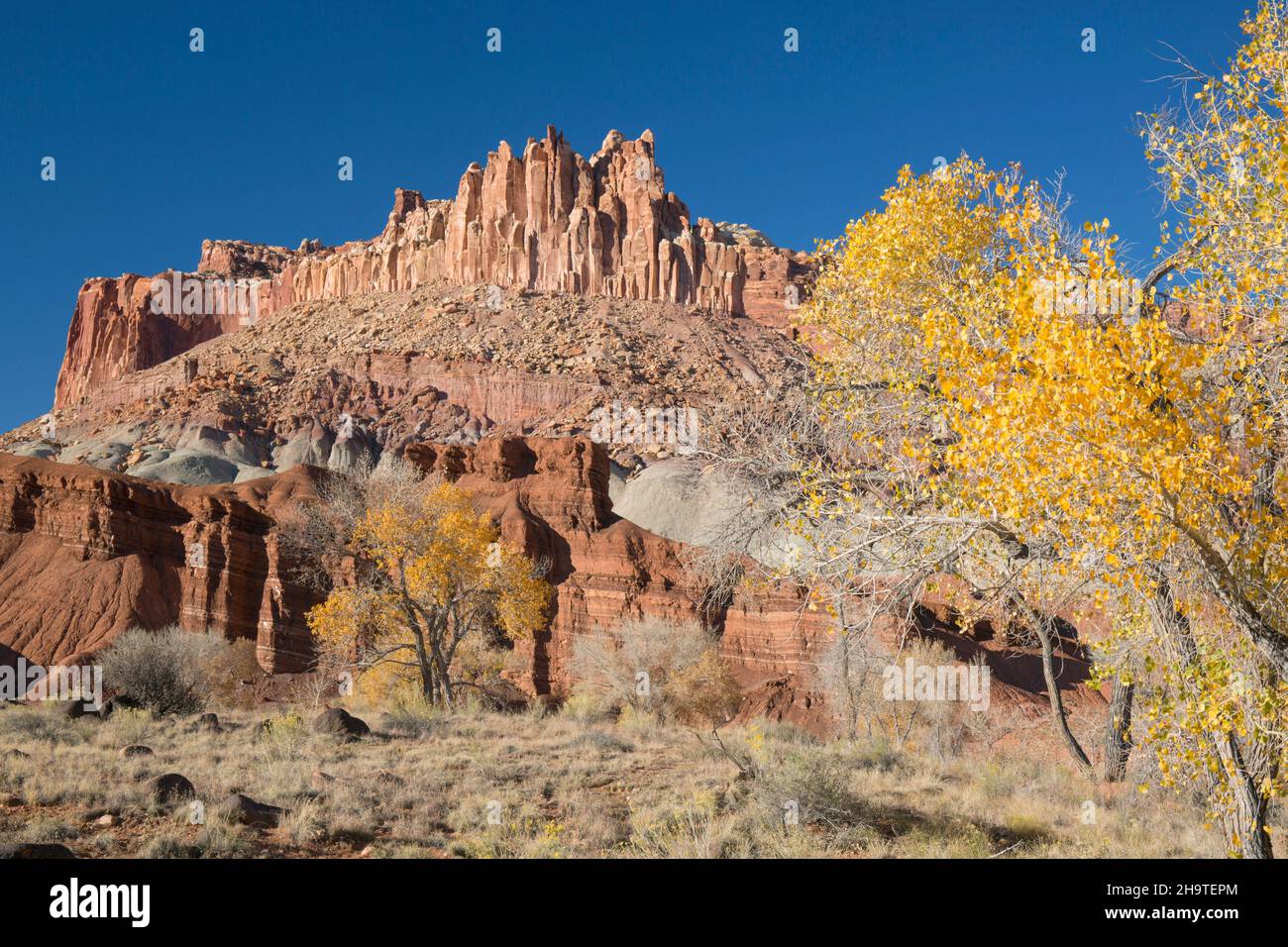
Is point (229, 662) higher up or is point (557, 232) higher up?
point (557, 232)

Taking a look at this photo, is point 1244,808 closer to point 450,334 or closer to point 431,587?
point 431,587

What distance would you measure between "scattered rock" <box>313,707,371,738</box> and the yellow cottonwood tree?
17.9 ft

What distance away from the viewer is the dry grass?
805 cm

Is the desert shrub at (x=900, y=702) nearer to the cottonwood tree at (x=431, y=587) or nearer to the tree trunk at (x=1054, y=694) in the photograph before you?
the tree trunk at (x=1054, y=694)

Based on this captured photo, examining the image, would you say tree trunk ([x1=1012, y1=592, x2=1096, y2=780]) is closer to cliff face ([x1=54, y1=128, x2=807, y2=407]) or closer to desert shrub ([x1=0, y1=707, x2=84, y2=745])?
desert shrub ([x1=0, y1=707, x2=84, y2=745])

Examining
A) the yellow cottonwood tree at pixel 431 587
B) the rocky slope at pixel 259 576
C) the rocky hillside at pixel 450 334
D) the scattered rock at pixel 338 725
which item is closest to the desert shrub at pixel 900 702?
the rocky slope at pixel 259 576

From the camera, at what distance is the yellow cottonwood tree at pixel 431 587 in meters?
21.3

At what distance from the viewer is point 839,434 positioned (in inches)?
371

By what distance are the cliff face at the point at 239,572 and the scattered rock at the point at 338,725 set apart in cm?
2406

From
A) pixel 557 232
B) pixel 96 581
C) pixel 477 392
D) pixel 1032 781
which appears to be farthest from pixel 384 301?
pixel 1032 781

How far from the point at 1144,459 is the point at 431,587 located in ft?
61.6

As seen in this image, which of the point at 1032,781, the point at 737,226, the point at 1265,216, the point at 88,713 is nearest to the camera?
the point at 1265,216

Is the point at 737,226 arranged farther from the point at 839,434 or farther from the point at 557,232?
the point at 839,434
